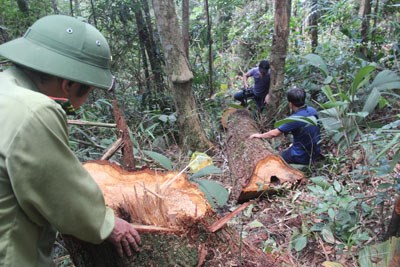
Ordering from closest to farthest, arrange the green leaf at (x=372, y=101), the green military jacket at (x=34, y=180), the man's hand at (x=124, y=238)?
the green military jacket at (x=34, y=180), the man's hand at (x=124, y=238), the green leaf at (x=372, y=101)

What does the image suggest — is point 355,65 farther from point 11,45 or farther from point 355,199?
point 11,45

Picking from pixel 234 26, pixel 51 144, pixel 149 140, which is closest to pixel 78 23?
pixel 51 144

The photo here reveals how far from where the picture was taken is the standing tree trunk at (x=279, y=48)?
18.2 feet

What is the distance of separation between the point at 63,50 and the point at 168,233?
108 centimetres

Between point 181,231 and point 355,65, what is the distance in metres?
4.80

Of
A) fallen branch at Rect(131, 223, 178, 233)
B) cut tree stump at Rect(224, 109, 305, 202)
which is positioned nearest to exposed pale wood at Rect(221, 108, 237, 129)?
cut tree stump at Rect(224, 109, 305, 202)

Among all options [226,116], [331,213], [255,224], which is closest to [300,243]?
[331,213]

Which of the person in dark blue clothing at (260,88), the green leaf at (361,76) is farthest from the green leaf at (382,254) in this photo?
the person in dark blue clothing at (260,88)

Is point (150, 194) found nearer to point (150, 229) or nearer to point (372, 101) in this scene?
point (150, 229)

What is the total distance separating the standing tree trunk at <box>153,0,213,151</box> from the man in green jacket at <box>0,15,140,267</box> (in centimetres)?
347

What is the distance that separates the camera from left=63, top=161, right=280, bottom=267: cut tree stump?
6.24ft

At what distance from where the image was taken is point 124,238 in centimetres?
178

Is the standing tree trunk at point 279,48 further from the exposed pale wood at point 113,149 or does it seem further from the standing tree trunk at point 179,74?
the exposed pale wood at point 113,149

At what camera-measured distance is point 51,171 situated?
1.30 m
